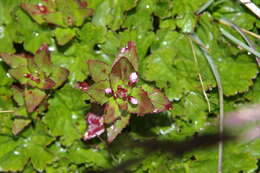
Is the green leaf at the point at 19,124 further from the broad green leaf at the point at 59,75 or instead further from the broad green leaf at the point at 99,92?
the broad green leaf at the point at 99,92

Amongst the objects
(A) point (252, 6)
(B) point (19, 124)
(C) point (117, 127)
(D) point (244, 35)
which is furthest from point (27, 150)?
(A) point (252, 6)

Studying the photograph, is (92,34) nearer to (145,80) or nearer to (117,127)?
(145,80)

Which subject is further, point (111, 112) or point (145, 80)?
point (145, 80)

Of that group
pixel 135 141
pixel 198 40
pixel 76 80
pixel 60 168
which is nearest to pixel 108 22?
pixel 76 80

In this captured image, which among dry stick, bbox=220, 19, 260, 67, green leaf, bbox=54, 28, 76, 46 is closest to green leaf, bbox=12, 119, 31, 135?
green leaf, bbox=54, 28, 76, 46

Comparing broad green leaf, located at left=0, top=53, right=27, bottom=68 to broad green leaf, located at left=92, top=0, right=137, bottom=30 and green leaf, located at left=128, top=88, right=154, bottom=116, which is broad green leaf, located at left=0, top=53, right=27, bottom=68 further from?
green leaf, located at left=128, top=88, right=154, bottom=116

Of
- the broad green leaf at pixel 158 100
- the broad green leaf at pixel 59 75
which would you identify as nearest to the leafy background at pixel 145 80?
the broad green leaf at pixel 59 75
